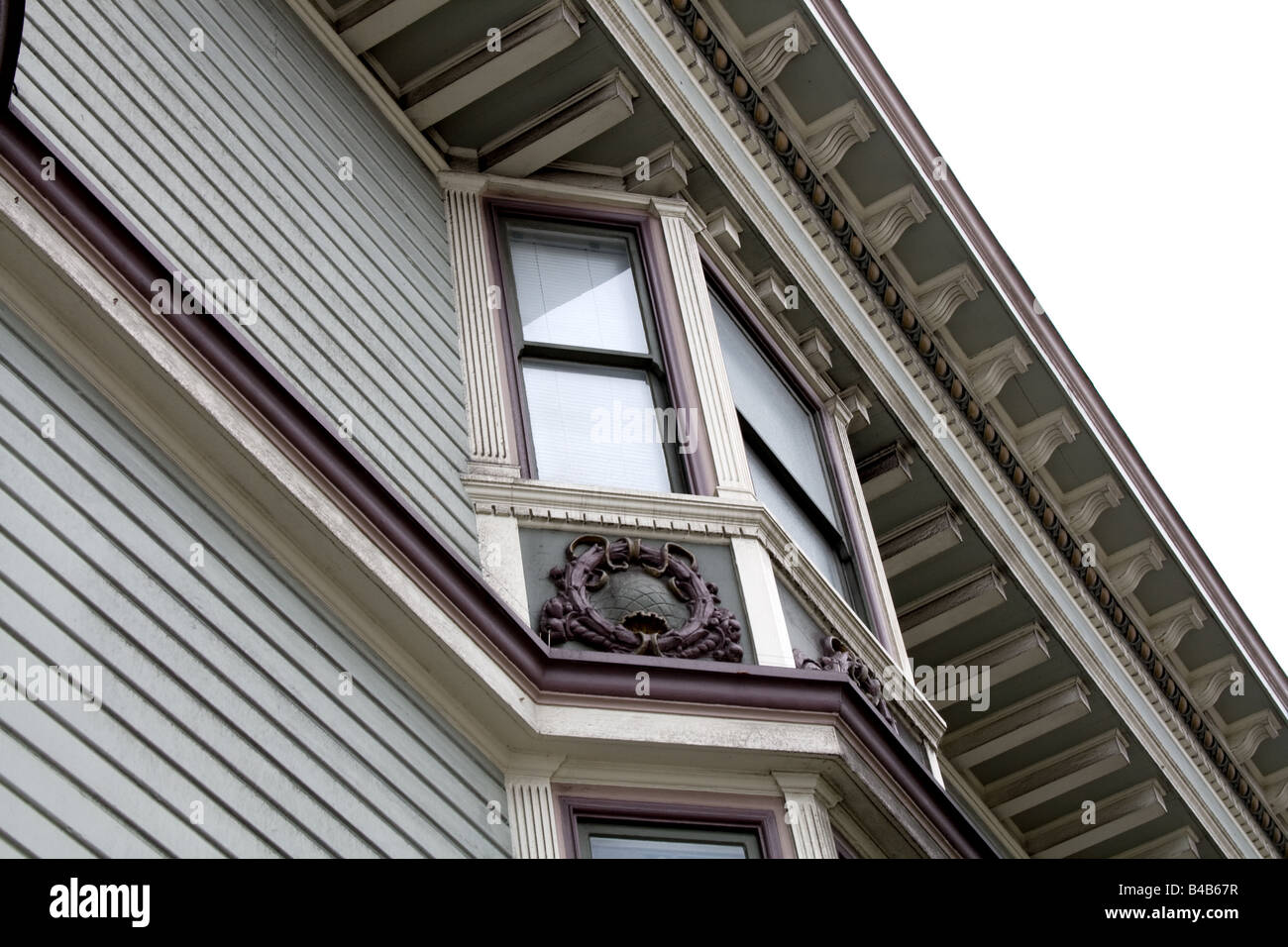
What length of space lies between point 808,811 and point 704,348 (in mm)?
2819

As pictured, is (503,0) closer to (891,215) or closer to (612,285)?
(612,285)

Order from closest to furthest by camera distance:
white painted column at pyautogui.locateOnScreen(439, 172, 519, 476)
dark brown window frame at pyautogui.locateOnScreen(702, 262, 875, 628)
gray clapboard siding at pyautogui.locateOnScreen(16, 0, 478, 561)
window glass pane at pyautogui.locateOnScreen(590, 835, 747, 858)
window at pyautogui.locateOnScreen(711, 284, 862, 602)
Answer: window glass pane at pyautogui.locateOnScreen(590, 835, 747, 858), gray clapboard siding at pyautogui.locateOnScreen(16, 0, 478, 561), white painted column at pyautogui.locateOnScreen(439, 172, 519, 476), window at pyautogui.locateOnScreen(711, 284, 862, 602), dark brown window frame at pyautogui.locateOnScreen(702, 262, 875, 628)

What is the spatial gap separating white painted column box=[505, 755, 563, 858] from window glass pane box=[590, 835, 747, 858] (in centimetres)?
20

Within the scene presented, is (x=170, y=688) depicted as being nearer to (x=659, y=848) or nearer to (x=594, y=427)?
(x=659, y=848)

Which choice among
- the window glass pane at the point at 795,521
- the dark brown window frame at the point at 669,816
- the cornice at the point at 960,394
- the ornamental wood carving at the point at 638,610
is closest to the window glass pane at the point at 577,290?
the window glass pane at the point at 795,521

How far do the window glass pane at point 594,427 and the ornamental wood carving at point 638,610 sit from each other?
545 millimetres

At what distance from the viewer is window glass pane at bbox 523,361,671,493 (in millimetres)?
9273

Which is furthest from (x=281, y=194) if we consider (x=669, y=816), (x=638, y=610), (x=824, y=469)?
(x=824, y=469)

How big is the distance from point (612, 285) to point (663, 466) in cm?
136

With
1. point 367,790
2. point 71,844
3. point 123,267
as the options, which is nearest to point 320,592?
point 367,790

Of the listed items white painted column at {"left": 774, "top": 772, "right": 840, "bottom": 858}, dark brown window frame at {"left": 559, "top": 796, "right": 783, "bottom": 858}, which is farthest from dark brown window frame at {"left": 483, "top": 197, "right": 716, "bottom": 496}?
dark brown window frame at {"left": 559, "top": 796, "right": 783, "bottom": 858}

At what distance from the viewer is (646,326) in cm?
1020

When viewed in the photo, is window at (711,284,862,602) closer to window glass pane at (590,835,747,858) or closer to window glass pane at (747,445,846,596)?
window glass pane at (747,445,846,596)

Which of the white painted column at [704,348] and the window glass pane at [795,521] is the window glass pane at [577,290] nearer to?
the white painted column at [704,348]
